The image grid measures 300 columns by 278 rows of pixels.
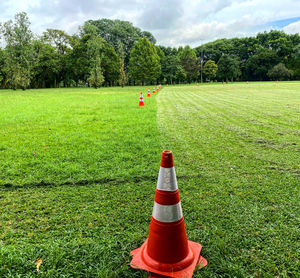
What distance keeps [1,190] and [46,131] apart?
A: 134 inches

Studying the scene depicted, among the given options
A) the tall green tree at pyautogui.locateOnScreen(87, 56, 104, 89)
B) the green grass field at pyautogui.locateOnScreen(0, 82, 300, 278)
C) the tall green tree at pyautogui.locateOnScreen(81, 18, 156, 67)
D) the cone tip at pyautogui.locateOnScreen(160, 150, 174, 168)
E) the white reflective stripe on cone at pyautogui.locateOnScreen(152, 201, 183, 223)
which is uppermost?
the tall green tree at pyautogui.locateOnScreen(81, 18, 156, 67)

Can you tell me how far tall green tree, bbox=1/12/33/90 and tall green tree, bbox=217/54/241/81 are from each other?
173 ft

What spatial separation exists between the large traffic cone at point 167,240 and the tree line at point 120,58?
39643 millimetres

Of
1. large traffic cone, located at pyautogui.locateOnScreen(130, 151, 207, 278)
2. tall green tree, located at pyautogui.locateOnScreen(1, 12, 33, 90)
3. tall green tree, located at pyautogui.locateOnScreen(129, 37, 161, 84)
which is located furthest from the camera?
tall green tree, located at pyautogui.locateOnScreen(129, 37, 161, 84)

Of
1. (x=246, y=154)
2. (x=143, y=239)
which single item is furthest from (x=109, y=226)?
(x=246, y=154)

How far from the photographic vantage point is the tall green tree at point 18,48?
33.5 metres

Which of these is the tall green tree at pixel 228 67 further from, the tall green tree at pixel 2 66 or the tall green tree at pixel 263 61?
the tall green tree at pixel 2 66

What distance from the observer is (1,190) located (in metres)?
2.90

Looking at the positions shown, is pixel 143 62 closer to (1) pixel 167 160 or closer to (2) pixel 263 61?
(2) pixel 263 61

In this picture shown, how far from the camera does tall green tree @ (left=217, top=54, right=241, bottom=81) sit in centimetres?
6619

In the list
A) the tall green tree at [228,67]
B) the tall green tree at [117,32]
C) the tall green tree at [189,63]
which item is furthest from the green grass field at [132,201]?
the tall green tree at [228,67]

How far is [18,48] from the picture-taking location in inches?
1348

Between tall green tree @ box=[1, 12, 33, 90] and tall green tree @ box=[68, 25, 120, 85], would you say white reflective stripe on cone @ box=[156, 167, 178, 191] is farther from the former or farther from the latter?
tall green tree @ box=[68, 25, 120, 85]

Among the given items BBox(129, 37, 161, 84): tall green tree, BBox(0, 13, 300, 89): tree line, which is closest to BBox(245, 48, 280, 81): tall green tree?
BBox(0, 13, 300, 89): tree line
